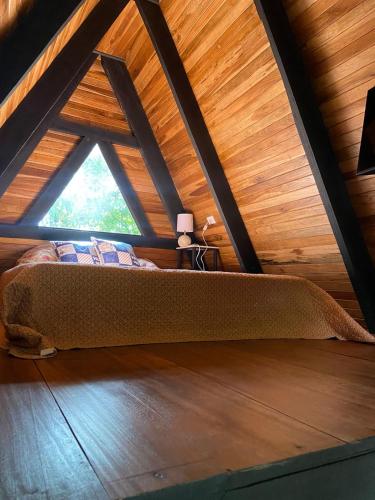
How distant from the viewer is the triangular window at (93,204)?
12.6 feet

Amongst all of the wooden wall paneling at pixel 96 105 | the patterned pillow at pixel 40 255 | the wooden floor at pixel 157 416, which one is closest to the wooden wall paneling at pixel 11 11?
the wooden floor at pixel 157 416

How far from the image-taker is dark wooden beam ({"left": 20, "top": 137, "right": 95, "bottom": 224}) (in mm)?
3631

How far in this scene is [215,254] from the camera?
4070mm

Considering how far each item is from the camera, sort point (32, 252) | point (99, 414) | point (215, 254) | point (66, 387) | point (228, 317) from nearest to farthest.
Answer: point (99, 414), point (66, 387), point (228, 317), point (32, 252), point (215, 254)

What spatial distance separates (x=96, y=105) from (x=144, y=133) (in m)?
0.61

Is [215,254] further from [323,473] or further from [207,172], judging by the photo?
[323,473]

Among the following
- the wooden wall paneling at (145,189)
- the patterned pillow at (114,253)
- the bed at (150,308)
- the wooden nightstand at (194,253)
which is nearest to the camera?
the bed at (150,308)

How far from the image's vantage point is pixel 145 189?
167 inches

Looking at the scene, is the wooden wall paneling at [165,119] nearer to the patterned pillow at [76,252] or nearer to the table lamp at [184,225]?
the table lamp at [184,225]

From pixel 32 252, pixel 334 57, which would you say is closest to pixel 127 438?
pixel 334 57

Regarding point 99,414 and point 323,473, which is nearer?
point 323,473

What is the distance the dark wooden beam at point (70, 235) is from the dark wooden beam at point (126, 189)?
0.15 m

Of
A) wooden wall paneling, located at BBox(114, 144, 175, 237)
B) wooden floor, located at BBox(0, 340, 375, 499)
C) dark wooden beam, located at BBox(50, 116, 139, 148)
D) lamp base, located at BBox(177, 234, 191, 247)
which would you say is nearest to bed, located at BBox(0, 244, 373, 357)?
wooden floor, located at BBox(0, 340, 375, 499)

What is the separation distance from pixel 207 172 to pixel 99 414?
9.03 ft
